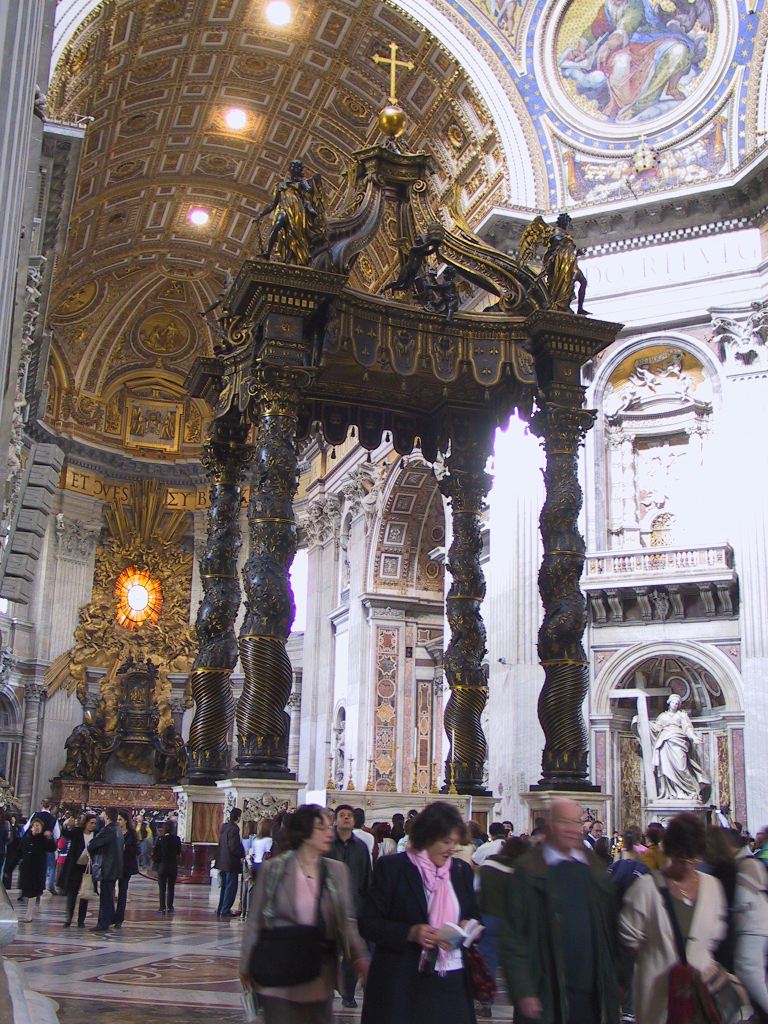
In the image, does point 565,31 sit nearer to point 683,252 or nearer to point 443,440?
point 683,252

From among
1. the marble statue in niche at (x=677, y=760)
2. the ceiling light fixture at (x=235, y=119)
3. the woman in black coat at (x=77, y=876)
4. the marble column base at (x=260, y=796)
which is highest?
the ceiling light fixture at (x=235, y=119)

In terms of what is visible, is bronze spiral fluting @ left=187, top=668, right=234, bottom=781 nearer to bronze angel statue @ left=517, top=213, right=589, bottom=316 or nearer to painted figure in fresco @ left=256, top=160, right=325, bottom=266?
painted figure in fresco @ left=256, top=160, right=325, bottom=266

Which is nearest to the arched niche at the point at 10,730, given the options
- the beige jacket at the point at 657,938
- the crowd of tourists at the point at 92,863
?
the crowd of tourists at the point at 92,863

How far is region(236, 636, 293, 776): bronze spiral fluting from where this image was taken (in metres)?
8.99

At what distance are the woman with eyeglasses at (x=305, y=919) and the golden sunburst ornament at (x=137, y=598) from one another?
27.0 metres

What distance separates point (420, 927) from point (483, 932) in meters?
0.40

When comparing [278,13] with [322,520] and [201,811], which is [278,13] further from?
[201,811]

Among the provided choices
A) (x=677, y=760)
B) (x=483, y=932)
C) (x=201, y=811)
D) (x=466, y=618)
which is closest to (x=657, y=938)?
(x=483, y=932)

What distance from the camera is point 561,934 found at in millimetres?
3684

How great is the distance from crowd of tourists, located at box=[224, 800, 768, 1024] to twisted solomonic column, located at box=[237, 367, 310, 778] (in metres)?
5.08

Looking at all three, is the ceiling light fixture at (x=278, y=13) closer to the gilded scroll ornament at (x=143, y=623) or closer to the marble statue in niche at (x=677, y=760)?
the marble statue in niche at (x=677, y=760)

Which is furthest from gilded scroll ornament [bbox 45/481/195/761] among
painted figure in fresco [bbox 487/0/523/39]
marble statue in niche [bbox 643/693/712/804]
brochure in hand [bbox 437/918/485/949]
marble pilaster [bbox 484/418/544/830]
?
brochure in hand [bbox 437/918/485/949]

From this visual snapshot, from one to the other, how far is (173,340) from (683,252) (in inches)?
662

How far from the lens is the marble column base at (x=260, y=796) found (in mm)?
9102
